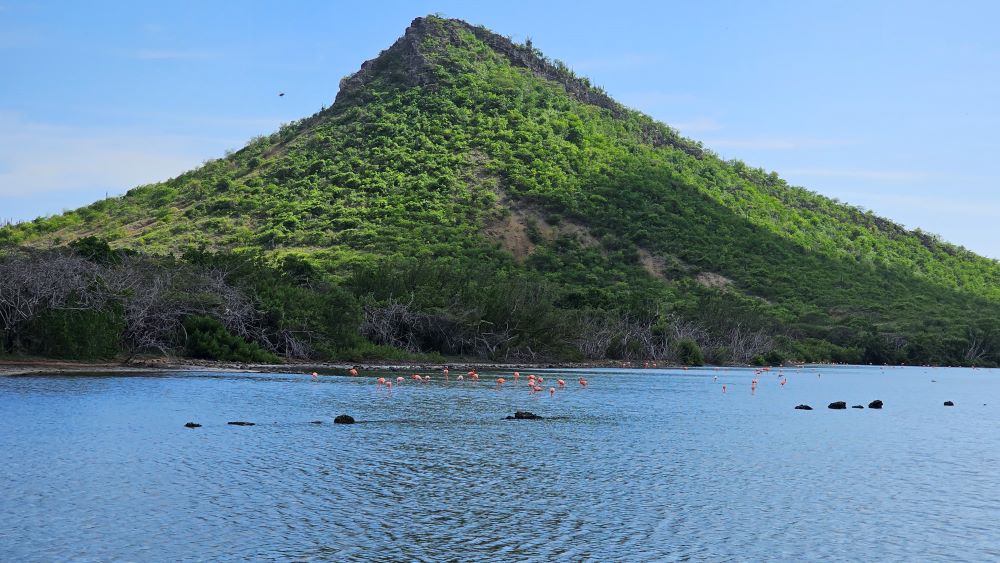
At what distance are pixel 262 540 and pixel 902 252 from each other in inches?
4773

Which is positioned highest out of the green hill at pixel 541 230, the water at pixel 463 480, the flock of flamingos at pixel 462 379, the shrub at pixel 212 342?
the green hill at pixel 541 230

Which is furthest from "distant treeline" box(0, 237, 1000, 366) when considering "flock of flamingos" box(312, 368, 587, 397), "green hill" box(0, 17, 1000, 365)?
"flock of flamingos" box(312, 368, 587, 397)

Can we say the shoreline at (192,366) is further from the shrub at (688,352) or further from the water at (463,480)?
the shrub at (688,352)

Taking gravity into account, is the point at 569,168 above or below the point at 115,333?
above

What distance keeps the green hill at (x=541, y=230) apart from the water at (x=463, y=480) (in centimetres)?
2644

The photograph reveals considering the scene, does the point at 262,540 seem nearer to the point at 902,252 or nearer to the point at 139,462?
the point at 139,462

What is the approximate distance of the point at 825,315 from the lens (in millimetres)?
93000

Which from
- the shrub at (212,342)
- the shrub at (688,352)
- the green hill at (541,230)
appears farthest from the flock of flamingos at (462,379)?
the shrub at (688,352)

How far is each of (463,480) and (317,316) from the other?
1212 inches

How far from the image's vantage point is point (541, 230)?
100m

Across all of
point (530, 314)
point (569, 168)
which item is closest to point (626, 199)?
point (569, 168)

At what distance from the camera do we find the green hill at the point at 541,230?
218 feet

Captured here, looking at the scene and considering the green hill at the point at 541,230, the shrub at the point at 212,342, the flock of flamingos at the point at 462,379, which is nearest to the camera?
the flock of flamingos at the point at 462,379

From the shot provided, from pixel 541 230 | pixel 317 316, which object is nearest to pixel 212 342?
pixel 317 316
